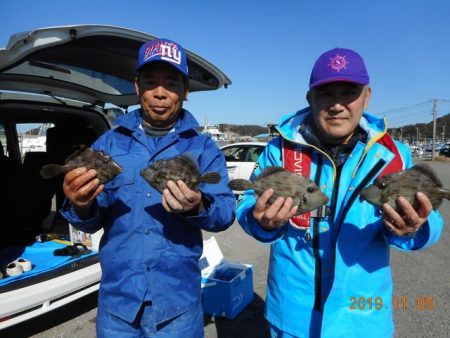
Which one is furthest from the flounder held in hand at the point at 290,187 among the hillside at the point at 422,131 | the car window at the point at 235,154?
the hillside at the point at 422,131

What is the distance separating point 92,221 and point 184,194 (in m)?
0.65

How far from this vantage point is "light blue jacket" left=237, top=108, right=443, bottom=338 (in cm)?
199

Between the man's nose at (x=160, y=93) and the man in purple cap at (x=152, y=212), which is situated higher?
the man's nose at (x=160, y=93)

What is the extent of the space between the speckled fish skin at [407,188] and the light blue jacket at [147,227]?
2.83 feet

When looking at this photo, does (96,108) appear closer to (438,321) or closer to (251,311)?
(251,311)

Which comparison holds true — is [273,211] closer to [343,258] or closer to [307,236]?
[307,236]

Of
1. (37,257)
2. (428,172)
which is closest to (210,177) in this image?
(428,172)

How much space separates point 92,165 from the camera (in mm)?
2109

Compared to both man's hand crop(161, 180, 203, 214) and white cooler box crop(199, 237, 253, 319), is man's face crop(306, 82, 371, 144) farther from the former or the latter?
white cooler box crop(199, 237, 253, 319)

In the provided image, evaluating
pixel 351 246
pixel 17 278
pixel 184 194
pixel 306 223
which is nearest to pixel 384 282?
pixel 351 246

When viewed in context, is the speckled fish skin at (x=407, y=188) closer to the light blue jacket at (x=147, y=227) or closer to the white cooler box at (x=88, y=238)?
the light blue jacket at (x=147, y=227)

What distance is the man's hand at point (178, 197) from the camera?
78.6 inches

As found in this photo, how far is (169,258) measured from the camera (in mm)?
2158

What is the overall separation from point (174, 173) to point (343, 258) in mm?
1097
